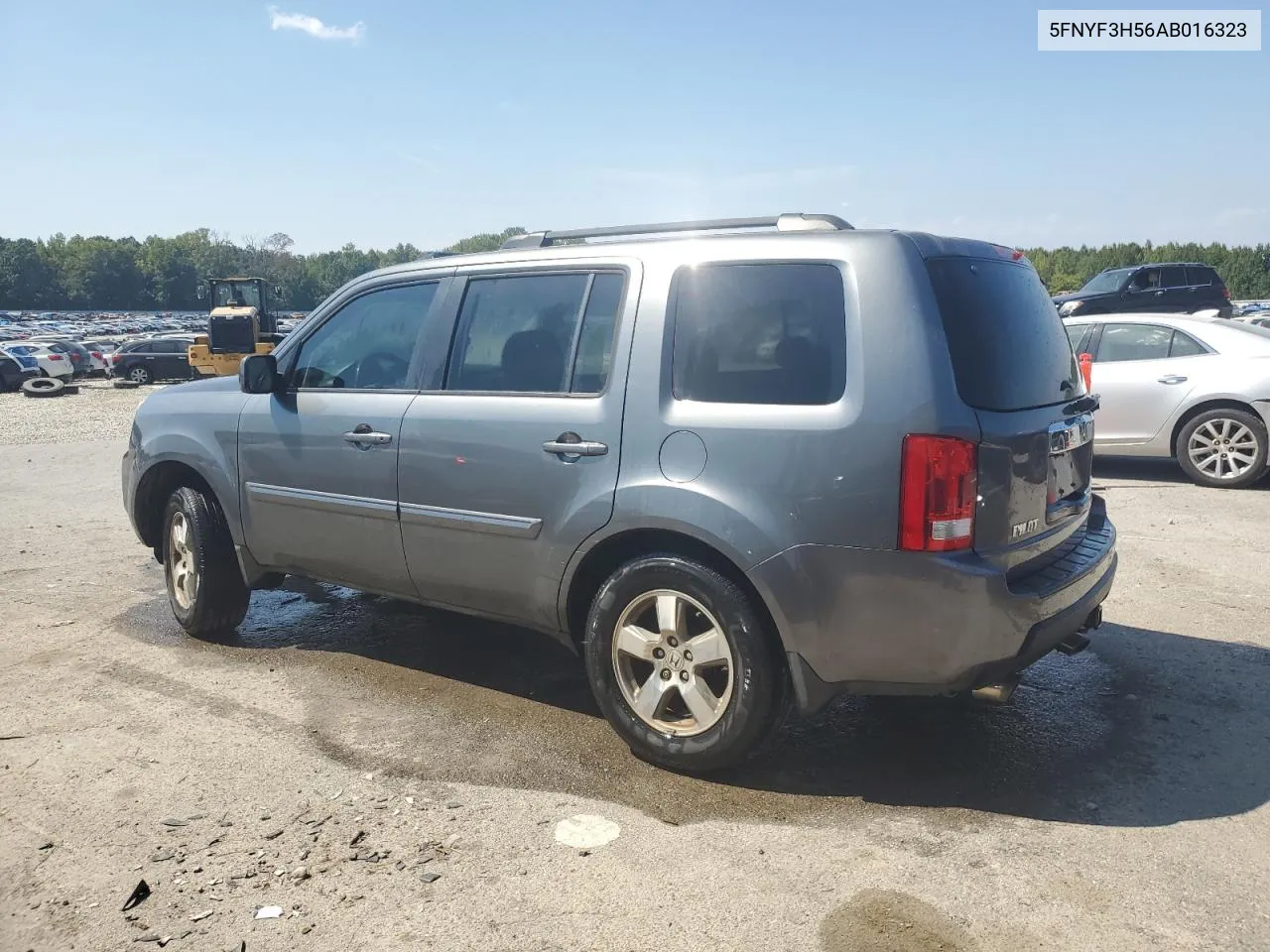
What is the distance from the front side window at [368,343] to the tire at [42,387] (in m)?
27.3

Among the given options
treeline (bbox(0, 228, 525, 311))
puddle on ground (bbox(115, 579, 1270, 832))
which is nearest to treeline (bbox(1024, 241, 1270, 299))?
puddle on ground (bbox(115, 579, 1270, 832))

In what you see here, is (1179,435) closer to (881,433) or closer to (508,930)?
(881,433)

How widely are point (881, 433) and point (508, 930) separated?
1.82m

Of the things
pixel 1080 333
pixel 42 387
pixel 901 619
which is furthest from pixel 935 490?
pixel 42 387

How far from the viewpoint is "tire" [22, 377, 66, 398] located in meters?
28.1

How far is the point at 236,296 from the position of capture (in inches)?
1400

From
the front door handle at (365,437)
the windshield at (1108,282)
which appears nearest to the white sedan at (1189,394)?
the front door handle at (365,437)

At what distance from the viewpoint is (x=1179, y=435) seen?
368 inches

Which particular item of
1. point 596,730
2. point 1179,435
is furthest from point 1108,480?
point 596,730

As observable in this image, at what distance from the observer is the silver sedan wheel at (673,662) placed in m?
3.56

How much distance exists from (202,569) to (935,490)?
12.7 feet

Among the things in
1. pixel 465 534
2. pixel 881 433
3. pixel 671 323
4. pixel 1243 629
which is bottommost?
pixel 1243 629

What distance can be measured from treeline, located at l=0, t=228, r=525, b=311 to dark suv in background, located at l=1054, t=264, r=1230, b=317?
117m

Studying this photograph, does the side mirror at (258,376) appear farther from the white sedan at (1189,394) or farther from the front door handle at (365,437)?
the white sedan at (1189,394)
